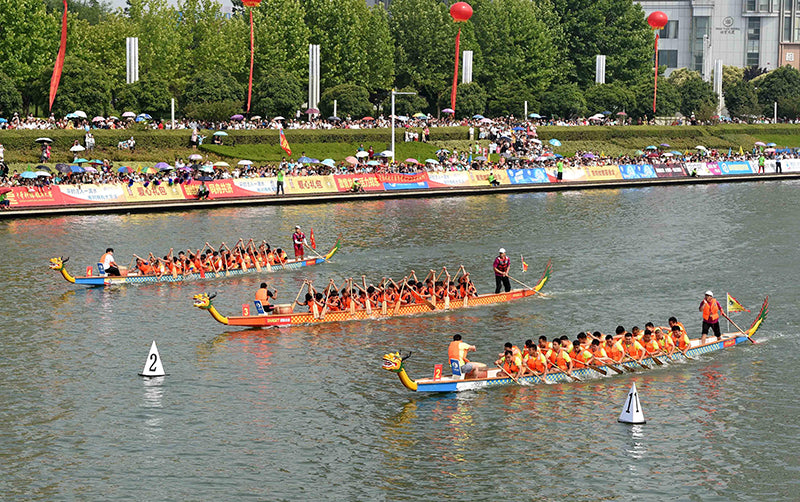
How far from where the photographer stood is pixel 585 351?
36344 millimetres

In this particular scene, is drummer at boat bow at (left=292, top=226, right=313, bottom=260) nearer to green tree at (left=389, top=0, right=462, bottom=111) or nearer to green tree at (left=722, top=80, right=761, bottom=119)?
green tree at (left=389, top=0, right=462, bottom=111)

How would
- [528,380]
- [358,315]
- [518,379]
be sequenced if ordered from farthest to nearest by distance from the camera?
[358,315] → [528,380] → [518,379]

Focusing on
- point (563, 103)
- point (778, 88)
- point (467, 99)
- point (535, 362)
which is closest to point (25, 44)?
point (467, 99)

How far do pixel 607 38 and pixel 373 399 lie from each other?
410 feet

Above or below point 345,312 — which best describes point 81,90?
above

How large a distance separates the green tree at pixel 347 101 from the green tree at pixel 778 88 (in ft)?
249

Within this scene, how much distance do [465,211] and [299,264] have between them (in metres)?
25.0

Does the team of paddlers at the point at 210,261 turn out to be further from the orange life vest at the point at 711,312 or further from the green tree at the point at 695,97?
the green tree at the point at 695,97

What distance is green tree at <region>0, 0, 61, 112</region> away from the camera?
9700 centimetres

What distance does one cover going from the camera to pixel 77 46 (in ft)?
368

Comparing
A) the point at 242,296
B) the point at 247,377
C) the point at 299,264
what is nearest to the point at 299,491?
the point at 247,377

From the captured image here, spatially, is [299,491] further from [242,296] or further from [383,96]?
[383,96]

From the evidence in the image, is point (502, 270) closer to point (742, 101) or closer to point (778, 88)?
point (742, 101)

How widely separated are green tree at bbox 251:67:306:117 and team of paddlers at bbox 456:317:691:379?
2762 inches
